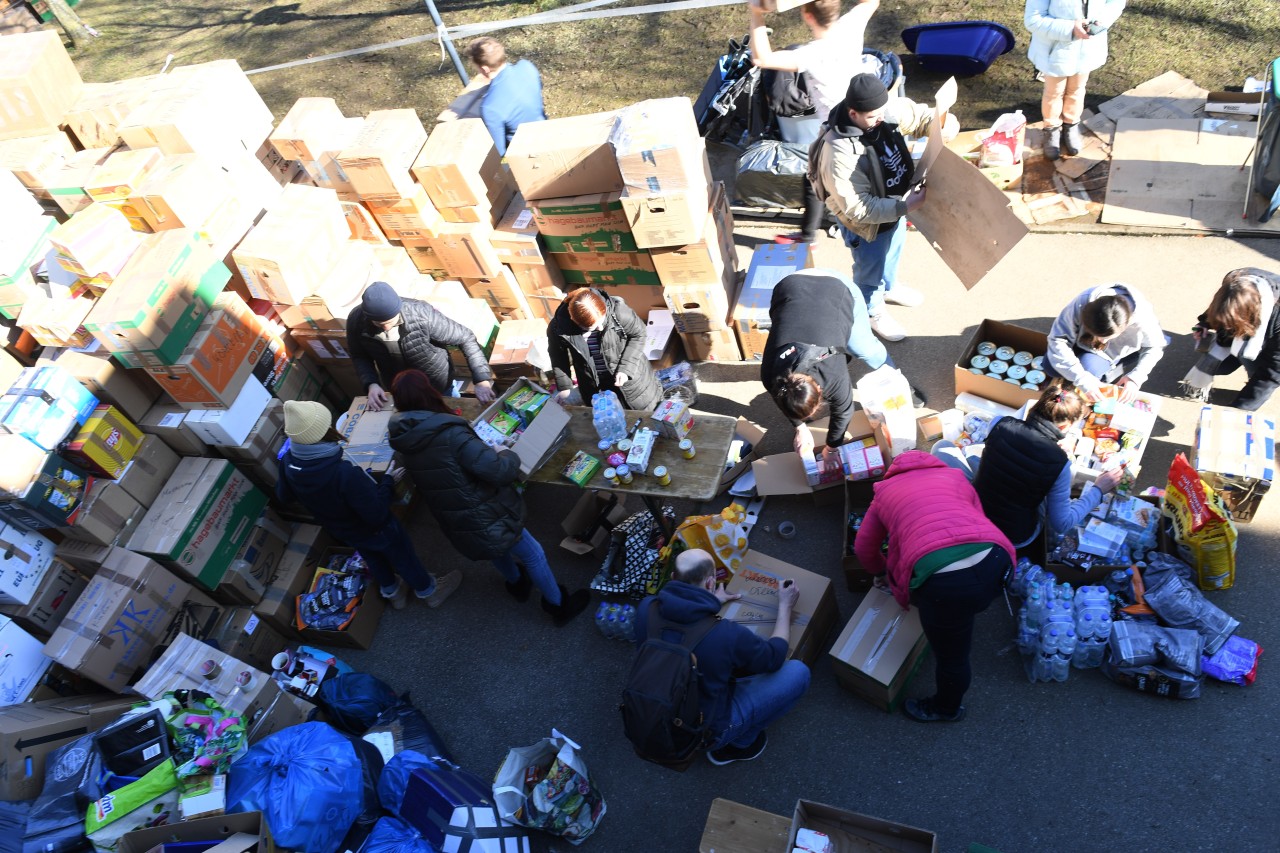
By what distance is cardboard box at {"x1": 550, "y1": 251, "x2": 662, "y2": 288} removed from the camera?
6.30 m

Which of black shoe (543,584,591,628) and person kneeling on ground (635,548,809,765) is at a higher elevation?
person kneeling on ground (635,548,809,765)

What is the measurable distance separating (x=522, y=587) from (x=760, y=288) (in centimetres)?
289

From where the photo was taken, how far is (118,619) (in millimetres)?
4859

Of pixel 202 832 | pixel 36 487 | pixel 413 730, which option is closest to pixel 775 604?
pixel 413 730

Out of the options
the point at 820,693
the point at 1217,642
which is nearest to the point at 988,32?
the point at 1217,642

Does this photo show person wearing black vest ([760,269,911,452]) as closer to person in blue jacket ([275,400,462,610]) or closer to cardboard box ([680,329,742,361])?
cardboard box ([680,329,742,361])

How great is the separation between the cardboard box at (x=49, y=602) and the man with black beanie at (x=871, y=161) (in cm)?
559

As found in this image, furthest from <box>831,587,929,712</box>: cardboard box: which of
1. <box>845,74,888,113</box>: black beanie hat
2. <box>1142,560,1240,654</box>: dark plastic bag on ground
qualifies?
<box>845,74,888,113</box>: black beanie hat

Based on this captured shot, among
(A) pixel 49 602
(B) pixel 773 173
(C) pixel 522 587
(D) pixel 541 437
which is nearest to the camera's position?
(D) pixel 541 437

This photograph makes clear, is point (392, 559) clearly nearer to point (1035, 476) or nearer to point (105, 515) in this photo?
point (105, 515)

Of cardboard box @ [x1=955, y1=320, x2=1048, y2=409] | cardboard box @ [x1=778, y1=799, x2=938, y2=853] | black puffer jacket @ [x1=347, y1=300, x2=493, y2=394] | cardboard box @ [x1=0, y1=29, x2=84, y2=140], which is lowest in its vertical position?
cardboard box @ [x1=778, y1=799, x2=938, y2=853]

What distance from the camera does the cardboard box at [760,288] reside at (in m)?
6.20

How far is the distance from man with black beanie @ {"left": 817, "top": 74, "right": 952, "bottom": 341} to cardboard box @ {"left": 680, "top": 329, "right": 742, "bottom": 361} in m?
1.24

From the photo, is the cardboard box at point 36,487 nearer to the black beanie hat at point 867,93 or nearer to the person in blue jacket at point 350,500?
the person in blue jacket at point 350,500
